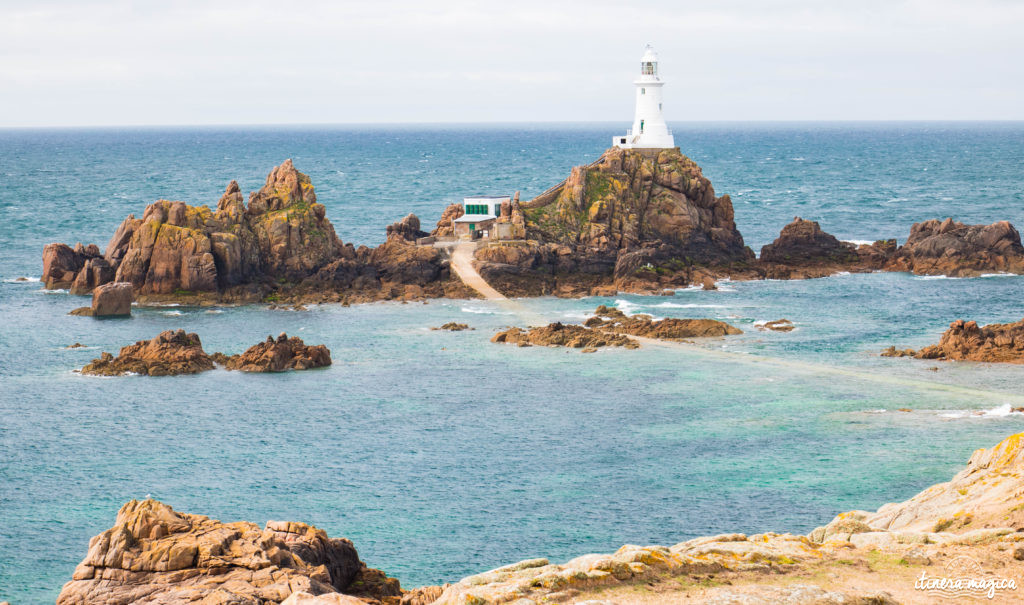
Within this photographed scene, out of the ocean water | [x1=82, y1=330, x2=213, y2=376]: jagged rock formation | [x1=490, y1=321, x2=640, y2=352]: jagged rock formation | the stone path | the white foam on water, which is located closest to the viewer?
the ocean water

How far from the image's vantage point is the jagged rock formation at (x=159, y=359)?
2899 inches

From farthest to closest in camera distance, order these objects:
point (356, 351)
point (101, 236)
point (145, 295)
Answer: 1. point (101, 236)
2. point (145, 295)
3. point (356, 351)

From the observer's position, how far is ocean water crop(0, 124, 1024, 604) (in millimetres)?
47594

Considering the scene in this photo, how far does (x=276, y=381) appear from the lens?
238 feet

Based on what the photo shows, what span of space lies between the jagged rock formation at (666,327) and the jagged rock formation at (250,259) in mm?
18463

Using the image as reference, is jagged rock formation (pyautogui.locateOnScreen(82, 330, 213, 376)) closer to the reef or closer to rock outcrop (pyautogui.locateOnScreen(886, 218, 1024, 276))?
the reef

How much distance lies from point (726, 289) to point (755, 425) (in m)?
41.0

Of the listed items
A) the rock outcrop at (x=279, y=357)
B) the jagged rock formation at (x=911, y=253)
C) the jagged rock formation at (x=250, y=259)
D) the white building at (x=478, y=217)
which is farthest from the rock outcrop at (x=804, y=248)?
the rock outcrop at (x=279, y=357)

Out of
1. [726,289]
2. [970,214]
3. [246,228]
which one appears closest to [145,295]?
[246,228]

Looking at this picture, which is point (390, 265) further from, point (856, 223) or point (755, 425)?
point (856, 223)

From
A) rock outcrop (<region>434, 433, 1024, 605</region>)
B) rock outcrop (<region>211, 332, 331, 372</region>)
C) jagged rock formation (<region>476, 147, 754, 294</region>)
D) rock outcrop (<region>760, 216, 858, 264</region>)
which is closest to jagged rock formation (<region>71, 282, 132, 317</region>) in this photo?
rock outcrop (<region>211, 332, 331, 372</region>)

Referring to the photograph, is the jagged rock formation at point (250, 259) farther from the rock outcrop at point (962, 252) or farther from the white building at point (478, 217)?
the rock outcrop at point (962, 252)

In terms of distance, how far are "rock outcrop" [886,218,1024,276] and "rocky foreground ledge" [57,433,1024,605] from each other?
8078 centimetres

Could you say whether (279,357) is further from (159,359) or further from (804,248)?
(804,248)
